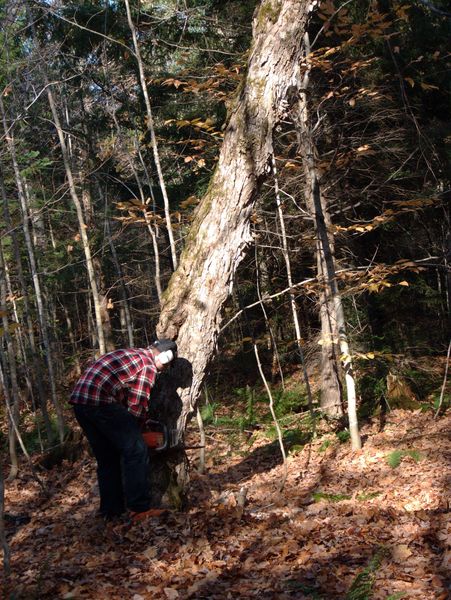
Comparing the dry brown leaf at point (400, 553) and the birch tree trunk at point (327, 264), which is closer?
the dry brown leaf at point (400, 553)

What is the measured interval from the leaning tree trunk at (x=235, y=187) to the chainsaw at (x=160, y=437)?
0.67m

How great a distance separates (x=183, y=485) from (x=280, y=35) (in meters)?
4.49

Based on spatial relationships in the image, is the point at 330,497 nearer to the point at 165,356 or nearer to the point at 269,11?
the point at 165,356

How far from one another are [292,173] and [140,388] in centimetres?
642

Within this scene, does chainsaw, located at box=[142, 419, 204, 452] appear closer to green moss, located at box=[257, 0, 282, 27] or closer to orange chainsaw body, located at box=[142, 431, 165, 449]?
orange chainsaw body, located at box=[142, 431, 165, 449]

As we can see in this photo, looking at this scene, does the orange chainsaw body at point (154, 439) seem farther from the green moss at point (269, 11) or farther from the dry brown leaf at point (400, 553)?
the green moss at point (269, 11)

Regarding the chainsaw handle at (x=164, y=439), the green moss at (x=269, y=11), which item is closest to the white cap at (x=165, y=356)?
the chainsaw handle at (x=164, y=439)

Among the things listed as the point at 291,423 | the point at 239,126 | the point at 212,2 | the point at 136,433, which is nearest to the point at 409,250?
the point at 291,423

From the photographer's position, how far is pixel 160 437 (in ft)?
18.2

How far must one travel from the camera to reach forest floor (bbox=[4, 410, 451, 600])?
397 cm

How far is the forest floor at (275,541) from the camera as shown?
13.0 ft

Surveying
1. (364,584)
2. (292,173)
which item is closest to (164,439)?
(364,584)

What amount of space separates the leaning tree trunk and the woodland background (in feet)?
1.59

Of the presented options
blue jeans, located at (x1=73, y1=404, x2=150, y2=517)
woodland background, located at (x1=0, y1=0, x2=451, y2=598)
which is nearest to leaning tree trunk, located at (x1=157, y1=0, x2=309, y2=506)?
woodland background, located at (x1=0, y1=0, x2=451, y2=598)
